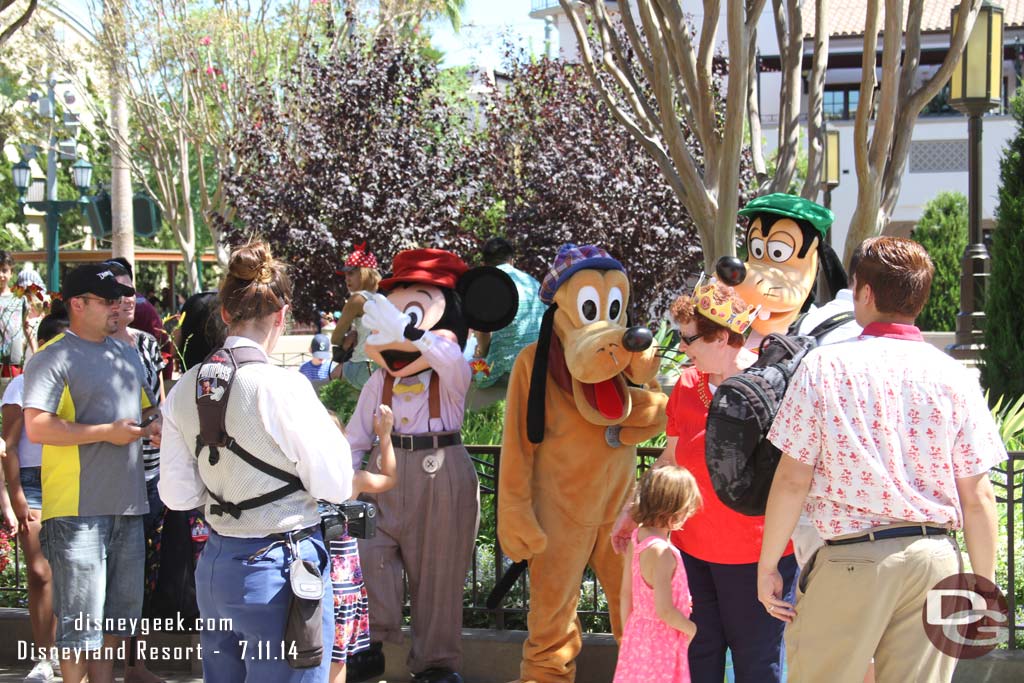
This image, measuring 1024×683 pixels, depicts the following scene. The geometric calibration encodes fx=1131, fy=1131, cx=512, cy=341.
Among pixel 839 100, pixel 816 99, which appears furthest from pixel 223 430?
pixel 839 100

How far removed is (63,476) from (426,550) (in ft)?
4.80

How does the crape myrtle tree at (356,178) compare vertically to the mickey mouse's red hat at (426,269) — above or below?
above

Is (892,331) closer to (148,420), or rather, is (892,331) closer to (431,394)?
(431,394)

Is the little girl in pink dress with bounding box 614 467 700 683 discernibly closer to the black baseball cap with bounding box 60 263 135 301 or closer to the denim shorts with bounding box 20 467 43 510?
the black baseball cap with bounding box 60 263 135 301

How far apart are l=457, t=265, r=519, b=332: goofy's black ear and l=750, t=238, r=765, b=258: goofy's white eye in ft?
3.38

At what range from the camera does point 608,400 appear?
4461 millimetres

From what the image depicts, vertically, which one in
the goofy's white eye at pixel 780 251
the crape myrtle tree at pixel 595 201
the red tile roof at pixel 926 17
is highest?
the red tile roof at pixel 926 17

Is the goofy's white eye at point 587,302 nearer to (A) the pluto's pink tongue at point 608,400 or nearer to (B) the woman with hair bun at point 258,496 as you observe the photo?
(A) the pluto's pink tongue at point 608,400

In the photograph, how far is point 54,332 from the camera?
5102 millimetres

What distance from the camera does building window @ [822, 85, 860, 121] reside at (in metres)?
31.3

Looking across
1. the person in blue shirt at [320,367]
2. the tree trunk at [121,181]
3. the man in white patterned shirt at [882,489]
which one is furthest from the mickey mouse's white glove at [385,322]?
the tree trunk at [121,181]

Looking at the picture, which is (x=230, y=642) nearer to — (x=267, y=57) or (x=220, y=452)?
(x=220, y=452)

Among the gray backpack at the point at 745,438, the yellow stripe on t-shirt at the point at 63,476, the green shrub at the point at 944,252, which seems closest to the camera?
the gray backpack at the point at 745,438

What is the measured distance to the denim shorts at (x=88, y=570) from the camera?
168 inches
